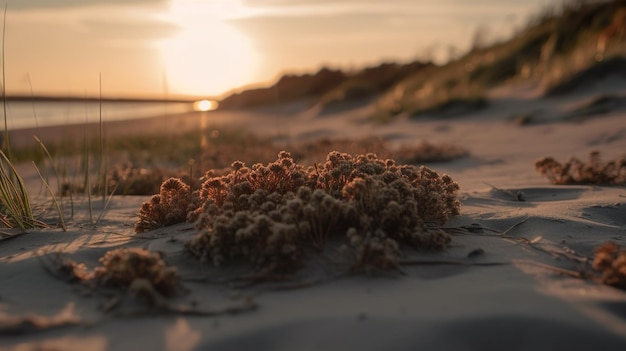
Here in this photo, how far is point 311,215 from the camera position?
244 cm

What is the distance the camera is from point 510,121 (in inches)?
377

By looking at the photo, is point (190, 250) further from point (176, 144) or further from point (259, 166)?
point (176, 144)

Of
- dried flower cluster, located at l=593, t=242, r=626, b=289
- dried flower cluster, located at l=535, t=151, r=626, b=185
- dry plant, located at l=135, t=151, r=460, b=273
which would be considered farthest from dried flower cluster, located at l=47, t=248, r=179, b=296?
dried flower cluster, located at l=535, t=151, r=626, b=185

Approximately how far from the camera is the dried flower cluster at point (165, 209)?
3.18 metres

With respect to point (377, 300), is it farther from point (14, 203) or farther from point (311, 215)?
point (14, 203)

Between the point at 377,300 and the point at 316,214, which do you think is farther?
the point at 316,214

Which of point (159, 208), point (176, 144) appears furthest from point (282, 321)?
point (176, 144)

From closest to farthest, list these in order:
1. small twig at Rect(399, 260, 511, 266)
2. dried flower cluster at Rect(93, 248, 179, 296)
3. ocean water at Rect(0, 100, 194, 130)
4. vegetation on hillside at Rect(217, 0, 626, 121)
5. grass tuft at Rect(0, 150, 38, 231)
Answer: dried flower cluster at Rect(93, 248, 179, 296), small twig at Rect(399, 260, 511, 266), grass tuft at Rect(0, 150, 38, 231), ocean water at Rect(0, 100, 194, 130), vegetation on hillside at Rect(217, 0, 626, 121)

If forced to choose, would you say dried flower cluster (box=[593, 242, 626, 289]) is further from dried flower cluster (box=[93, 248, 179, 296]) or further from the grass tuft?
the grass tuft

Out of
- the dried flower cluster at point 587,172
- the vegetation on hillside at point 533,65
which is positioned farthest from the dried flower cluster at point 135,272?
the vegetation on hillside at point 533,65

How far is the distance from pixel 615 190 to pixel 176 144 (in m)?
6.35

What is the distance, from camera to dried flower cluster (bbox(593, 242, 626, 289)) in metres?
2.20

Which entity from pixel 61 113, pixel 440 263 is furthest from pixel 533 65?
pixel 440 263

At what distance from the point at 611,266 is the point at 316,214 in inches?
45.2
